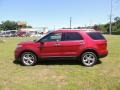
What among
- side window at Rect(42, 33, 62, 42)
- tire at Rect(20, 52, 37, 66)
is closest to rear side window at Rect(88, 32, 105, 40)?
side window at Rect(42, 33, 62, 42)

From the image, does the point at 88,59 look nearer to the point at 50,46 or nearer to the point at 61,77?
the point at 50,46

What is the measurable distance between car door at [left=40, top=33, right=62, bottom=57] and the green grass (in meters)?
0.57

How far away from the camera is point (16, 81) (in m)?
9.44

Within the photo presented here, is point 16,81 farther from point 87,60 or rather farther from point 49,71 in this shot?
point 87,60

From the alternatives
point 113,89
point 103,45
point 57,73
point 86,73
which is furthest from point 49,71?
point 113,89

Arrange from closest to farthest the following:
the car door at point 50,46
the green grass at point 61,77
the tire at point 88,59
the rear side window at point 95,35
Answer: the green grass at point 61,77, the tire at point 88,59, the car door at point 50,46, the rear side window at point 95,35

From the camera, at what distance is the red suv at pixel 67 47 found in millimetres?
12695

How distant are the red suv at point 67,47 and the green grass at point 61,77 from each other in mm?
440

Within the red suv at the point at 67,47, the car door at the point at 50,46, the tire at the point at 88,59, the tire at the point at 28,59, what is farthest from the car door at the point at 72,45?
the tire at the point at 28,59

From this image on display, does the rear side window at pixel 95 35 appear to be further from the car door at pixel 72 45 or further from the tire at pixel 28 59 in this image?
the tire at pixel 28 59

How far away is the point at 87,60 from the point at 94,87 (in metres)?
4.36

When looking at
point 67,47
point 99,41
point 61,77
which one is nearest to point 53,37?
point 67,47

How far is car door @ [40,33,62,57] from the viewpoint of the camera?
1284 centimetres

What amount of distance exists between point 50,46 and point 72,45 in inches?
38.3
